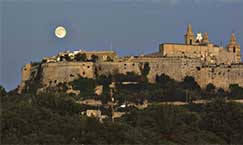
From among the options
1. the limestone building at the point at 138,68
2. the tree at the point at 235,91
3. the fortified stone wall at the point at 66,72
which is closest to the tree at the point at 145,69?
the limestone building at the point at 138,68

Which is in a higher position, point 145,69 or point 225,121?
point 145,69

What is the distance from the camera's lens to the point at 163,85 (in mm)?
68625

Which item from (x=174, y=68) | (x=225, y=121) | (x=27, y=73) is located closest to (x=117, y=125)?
(x=225, y=121)

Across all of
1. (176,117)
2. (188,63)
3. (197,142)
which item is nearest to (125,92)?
(188,63)

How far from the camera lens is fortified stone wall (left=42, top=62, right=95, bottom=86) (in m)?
70.6

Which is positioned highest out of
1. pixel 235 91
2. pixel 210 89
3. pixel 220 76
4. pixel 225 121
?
pixel 220 76

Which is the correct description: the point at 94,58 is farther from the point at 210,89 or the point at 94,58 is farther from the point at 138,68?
the point at 210,89

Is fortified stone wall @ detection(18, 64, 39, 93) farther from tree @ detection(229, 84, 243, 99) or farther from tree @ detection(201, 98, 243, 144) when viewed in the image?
tree @ detection(201, 98, 243, 144)

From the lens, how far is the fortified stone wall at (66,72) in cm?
7056

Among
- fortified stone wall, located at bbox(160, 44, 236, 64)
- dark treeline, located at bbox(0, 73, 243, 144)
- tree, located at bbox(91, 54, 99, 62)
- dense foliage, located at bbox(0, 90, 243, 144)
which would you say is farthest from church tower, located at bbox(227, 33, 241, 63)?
dense foliage, located at bbox(0, 90, 243, 144)

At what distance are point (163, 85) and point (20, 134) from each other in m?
29.4

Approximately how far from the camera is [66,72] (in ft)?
232

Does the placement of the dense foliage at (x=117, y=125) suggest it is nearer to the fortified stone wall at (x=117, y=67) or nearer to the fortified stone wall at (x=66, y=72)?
the fortified stone wall at (x=117, y=67)

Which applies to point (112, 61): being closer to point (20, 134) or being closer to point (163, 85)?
point (163, 85)
